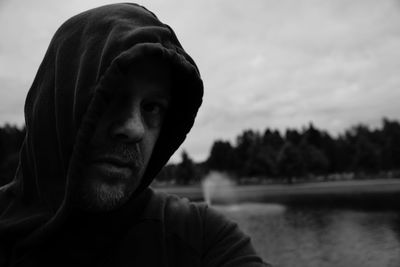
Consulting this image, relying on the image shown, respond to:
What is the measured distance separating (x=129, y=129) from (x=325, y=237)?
84.6 ft

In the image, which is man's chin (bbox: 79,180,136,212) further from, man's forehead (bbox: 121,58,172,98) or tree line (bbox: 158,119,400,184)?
tree line (bbox: 158,119,400,184)

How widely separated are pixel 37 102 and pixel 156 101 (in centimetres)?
Result: 58

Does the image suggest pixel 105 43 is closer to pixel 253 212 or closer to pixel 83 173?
pixel 83 173

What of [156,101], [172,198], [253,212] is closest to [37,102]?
[156,101]

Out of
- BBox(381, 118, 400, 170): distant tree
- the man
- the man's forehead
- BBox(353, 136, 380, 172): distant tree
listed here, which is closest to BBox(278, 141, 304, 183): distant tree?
Result: BBox(353, 136, 380, 172): distant tree

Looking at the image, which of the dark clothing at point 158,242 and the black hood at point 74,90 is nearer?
the black hood at point 74,90

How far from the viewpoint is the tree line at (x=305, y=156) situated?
80625mm

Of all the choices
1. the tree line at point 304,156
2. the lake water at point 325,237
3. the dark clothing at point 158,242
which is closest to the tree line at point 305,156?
the tree line at point 304,156

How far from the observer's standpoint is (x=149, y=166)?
6.43 feet

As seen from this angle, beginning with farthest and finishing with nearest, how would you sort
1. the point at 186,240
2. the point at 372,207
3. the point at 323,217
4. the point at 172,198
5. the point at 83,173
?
the point at 372,207, the point at 323,217, the point at 172,198, the point at 186,240, the point at 83,173

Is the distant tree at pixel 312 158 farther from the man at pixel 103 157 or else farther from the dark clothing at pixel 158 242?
the man at pixel 103 157

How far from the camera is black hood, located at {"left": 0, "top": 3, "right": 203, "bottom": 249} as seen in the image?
1449 millimetres

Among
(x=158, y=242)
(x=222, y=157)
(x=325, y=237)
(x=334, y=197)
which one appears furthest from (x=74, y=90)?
(x=222, y=157)

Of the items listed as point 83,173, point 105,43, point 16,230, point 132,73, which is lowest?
point 16,230
